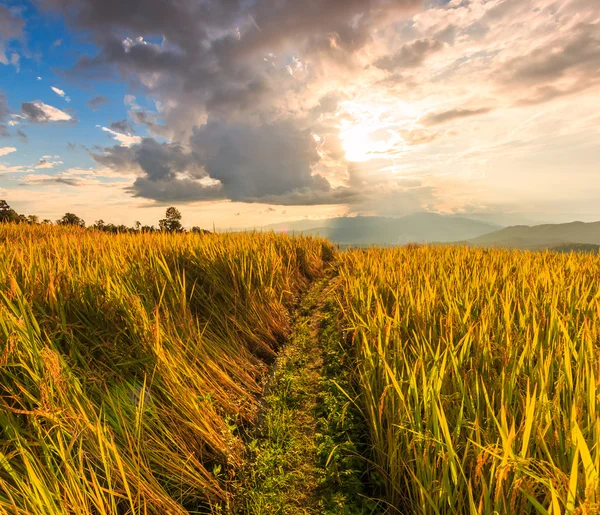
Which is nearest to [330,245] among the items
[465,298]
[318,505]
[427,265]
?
[427,265]

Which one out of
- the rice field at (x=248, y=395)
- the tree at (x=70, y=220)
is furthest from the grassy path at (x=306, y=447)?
the tree at (x=70, y=220)

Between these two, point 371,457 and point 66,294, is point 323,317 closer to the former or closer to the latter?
point 371,457

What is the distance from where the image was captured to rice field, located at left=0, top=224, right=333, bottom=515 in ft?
6.02

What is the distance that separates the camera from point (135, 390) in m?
2.56

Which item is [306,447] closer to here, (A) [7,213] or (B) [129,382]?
(B) [129,382]

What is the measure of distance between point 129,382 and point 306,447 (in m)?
A: 1.54

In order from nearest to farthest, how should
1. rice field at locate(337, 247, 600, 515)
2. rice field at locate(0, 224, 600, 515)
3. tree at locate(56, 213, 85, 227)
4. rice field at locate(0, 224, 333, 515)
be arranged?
rice field at locate(337, 247, 600, 515), rice field at locate(0, 224, 600, 515), rice field at locate(0, 224, 333, 515), tree at locate(56, 213, 85, 227)

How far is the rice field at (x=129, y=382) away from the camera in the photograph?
1.83 meters

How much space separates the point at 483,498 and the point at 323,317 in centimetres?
327

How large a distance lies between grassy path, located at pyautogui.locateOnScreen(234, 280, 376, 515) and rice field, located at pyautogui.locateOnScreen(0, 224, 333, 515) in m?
0.20

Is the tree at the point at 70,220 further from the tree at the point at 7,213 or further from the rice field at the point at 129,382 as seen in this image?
the rice field at the point at 129,382

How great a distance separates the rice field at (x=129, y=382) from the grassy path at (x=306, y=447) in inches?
7.8

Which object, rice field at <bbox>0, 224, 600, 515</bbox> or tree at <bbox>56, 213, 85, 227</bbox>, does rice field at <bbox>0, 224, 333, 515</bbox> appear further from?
tree at <bbox>56, 213, 85, 227</bbox>

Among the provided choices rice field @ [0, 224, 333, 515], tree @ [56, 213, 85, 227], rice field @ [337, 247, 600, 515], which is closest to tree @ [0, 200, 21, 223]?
tree @ [56, 213, 85, 227]
